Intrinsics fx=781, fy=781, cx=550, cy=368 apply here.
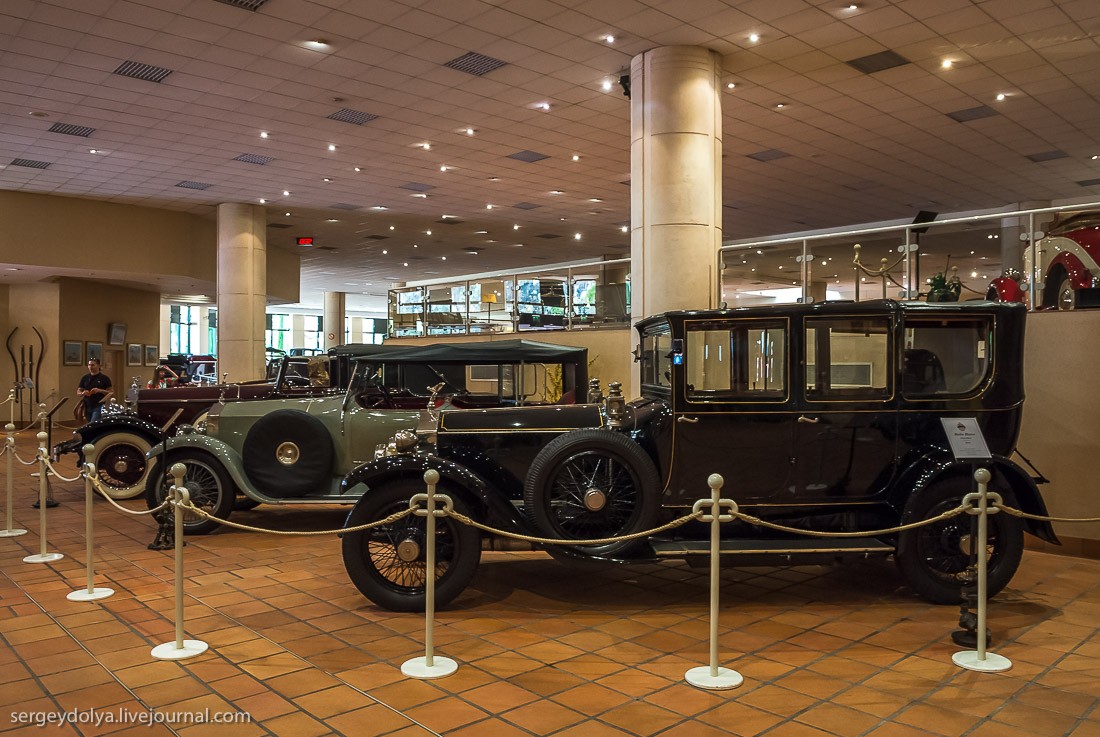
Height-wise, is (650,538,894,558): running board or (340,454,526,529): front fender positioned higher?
(340,454,526,529): front fender

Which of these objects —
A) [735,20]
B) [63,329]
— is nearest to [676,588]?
[735,20]

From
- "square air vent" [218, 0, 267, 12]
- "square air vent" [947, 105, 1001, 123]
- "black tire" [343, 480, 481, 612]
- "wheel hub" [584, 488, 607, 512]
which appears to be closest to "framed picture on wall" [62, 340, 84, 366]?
"square air vent" [218, 0, 267, 12]

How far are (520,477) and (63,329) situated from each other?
1922cm

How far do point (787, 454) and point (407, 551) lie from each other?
2469 millimetres

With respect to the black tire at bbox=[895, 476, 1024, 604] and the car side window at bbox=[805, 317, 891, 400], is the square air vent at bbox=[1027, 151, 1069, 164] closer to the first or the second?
the car side window at bbox=[805, 317, 891, 400]

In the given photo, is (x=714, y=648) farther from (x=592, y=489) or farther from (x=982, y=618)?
(x=982, y=618)

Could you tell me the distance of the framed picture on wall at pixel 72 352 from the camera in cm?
2014

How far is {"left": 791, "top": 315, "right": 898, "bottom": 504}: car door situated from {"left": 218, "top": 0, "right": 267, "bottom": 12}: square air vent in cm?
651

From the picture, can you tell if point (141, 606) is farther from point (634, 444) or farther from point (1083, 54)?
point (1083, 54)

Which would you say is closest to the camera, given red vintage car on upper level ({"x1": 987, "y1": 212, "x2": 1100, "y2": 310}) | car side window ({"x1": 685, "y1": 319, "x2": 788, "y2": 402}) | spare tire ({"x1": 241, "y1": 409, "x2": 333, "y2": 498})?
car side window ({"x1": 685, "y1": 319, "x2": 788, "y2": 402})

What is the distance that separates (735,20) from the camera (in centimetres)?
826

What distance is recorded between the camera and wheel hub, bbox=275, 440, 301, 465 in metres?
6.90

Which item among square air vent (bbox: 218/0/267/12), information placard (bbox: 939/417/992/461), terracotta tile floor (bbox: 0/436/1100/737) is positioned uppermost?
square air vent (bbox: 218/0/267/12)

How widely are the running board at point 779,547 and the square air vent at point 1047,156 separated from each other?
12055 millimetres
